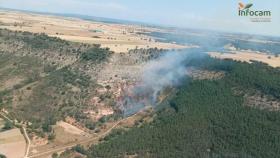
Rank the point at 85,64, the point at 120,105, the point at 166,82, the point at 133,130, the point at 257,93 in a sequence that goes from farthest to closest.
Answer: the point at 85,64, the point at 166,82, the point at 120,105, the point at 257,93, the point at 133,130

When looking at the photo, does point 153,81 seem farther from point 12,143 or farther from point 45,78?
point 12,143

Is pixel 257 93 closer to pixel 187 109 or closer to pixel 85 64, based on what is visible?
pixel 187 109

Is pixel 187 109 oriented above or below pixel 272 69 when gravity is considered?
below

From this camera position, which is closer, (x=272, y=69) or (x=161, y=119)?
(x=161, y=119)

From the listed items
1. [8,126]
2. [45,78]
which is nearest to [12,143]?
[8,126]

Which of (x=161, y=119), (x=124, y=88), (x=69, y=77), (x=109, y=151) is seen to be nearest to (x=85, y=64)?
(x=69, y=77)

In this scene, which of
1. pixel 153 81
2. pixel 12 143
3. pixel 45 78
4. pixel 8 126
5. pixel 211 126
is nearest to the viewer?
pixel 12 143

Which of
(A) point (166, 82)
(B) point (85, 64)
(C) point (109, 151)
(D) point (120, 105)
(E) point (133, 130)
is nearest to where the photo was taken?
(C) point (109, 151)

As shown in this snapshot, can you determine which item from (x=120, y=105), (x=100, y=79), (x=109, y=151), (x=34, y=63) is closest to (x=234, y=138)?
(x=109, y=151)
